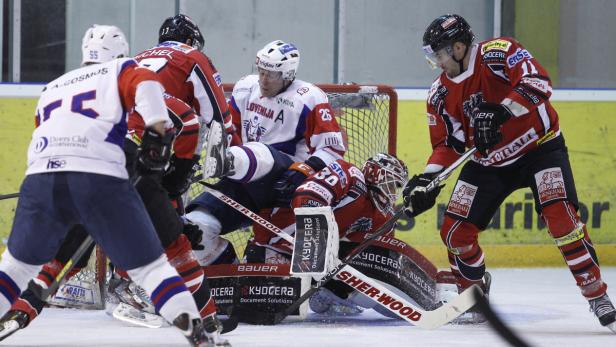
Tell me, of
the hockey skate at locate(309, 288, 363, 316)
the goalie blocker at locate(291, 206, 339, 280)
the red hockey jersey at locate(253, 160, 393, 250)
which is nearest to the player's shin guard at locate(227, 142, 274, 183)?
the red hockey jersey at locate(253, 160, 393, 250)

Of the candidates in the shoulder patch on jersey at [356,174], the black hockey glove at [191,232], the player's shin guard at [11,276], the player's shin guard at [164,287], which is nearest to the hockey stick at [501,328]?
the player's shin guard at [164,287]

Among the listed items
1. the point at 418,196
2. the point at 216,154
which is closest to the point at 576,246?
the point at 418,196

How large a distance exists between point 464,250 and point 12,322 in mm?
1665

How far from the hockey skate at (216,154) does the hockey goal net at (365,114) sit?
938mm

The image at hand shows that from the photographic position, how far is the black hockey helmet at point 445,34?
4.18 m

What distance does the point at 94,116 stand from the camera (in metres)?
3.04

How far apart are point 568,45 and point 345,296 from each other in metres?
3.19

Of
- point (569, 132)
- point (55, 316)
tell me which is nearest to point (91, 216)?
point (55, 316)

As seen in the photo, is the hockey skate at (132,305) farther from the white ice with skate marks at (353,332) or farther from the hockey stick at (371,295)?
the hockey stick at (371,295)

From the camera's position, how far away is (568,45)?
6996 millimetres

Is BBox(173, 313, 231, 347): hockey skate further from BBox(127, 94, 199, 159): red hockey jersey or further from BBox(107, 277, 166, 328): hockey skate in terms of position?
BBox(107, 277, 166, 328): hockey skate

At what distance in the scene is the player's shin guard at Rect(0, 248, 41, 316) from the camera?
10.0 feet

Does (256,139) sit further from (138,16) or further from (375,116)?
(138,16)

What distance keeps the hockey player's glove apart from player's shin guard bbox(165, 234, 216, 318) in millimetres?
943
